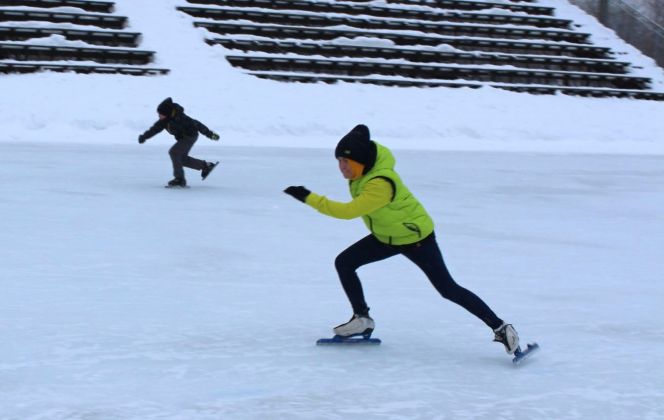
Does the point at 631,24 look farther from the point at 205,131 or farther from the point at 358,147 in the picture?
the point at 358,147

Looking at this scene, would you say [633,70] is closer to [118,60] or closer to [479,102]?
[479,102]

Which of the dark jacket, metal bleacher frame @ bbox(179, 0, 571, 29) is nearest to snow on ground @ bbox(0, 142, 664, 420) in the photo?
the dark jacket

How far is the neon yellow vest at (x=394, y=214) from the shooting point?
11.6ft

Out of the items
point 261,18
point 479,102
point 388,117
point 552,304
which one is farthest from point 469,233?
point 261,18

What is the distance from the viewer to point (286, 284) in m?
5.19

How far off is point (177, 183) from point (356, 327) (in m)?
5.23

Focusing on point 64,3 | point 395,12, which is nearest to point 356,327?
point 64,3

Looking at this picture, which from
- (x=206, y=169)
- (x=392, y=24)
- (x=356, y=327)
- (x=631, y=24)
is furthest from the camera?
(x=631, y=24)

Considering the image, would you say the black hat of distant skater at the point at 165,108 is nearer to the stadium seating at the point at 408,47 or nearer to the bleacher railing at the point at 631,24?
the stadium seating at the point at 408,47

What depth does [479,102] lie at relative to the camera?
16734 millimetres

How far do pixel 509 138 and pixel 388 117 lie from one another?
192 cm

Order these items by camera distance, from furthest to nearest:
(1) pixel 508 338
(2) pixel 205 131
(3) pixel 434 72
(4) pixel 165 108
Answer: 1. (3) pixel 434 72
2. (2) pixel 205 131
3. (4) pixel 165 108
4. (1) pixel 508 338

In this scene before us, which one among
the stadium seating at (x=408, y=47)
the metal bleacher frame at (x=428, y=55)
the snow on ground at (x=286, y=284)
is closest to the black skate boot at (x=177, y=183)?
the snow on ground at (x=286, y=284)

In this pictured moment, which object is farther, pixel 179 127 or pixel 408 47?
pixel 408 47
